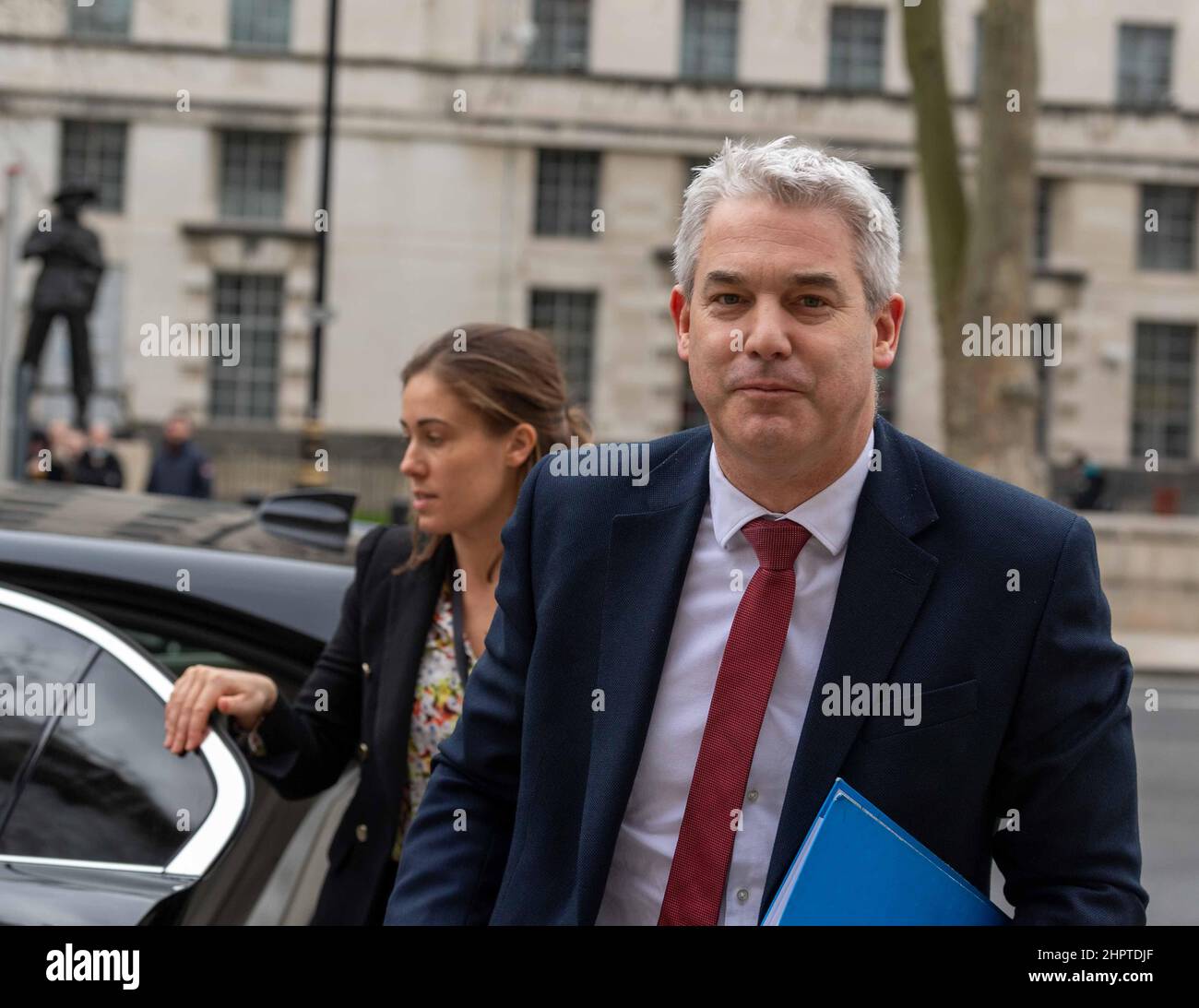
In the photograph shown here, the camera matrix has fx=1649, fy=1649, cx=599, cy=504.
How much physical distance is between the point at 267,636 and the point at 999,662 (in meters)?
1.70

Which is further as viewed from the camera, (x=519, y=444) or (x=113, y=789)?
(x=519, y=444)

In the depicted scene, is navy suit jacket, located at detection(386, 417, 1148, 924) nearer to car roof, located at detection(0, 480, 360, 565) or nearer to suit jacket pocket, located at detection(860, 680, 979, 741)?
suit jacket pocket, located at detection(860, 680, 979, 741)

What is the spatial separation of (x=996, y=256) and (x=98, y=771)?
14612mm

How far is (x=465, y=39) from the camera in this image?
114 feet

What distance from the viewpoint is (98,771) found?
9.30 feet

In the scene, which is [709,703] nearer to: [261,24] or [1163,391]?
[261,24]

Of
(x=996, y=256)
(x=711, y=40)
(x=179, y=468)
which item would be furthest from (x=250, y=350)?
(x=996, y=256)

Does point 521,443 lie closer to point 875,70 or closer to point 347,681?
point 347,681

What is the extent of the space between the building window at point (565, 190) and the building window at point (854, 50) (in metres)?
5.78

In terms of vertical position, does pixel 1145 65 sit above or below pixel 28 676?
above

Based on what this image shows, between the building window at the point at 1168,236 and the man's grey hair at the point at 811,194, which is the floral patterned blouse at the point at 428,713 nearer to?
the man's grey hair at the point at 811,194

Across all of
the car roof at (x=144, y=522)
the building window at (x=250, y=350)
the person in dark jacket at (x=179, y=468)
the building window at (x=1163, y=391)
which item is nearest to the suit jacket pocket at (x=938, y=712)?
the car roof at (x=144, y=522)

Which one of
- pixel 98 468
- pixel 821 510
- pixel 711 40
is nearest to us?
pixel 821 510

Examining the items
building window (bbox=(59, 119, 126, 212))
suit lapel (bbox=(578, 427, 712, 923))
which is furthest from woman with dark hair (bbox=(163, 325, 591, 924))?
building window (bbox=(59, 119, 126, 212))
